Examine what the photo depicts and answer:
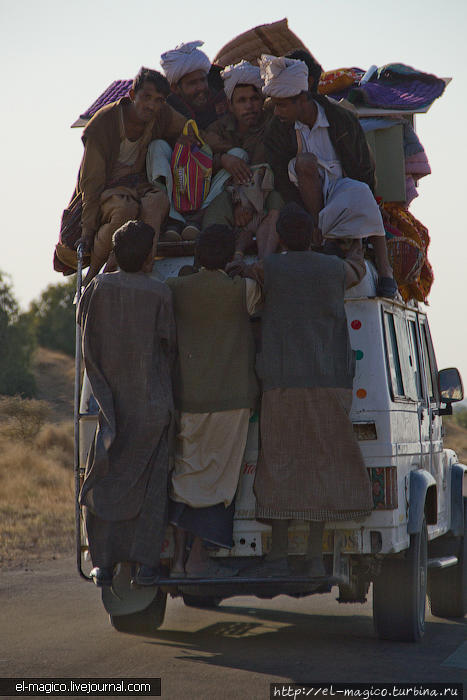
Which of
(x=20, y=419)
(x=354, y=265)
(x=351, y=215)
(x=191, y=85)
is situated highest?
(x=191, y=85)

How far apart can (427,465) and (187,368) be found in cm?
207

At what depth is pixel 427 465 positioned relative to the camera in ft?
24.6

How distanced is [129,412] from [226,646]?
176 cm

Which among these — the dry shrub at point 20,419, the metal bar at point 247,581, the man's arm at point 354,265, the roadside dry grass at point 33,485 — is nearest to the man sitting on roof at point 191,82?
the man's arm at point 354,265

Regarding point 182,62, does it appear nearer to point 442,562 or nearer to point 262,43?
point 262,43

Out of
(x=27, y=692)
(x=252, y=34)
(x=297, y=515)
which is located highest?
(x=252, y=34)

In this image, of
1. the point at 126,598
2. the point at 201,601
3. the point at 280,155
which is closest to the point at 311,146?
the point at 280,155

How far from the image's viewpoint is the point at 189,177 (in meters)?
7.36

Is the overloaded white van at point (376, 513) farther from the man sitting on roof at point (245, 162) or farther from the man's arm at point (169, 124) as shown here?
the man's arm at point (169, 124)

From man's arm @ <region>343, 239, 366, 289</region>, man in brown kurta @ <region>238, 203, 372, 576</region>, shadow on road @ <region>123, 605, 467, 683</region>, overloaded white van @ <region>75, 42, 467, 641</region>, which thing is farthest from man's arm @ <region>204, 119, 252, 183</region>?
shadow on road @ <region>123, 605, 467, 683</region>

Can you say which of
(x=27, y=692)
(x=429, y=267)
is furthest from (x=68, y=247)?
(x=27, y=692)

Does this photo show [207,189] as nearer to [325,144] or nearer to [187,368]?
[325,144]

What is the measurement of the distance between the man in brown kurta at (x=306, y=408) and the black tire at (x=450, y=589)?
267cm

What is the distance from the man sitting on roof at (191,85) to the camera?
8242mm
